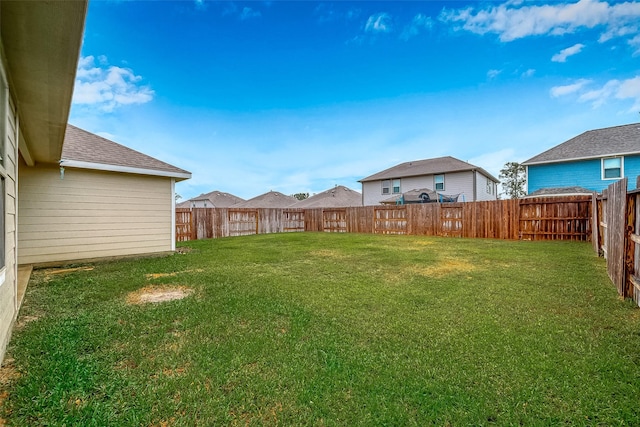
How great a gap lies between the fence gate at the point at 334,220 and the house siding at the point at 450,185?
21.7 ft

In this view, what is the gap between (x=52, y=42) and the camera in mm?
2188

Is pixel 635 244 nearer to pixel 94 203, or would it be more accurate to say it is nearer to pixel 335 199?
pixel 94 203

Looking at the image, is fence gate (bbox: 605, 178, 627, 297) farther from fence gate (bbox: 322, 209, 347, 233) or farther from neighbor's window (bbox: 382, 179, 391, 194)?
neighbor's window (bbox: 382, 179, 391, 194)

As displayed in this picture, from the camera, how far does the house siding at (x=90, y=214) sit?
20.9ft

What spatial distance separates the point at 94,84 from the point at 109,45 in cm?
138

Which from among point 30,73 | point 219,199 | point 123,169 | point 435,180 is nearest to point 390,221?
point 435,180

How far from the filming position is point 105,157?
286 inches

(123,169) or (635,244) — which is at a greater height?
(123,169)

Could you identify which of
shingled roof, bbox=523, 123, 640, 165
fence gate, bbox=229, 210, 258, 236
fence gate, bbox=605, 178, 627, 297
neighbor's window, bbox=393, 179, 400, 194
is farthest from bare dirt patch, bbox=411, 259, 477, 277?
neighbor's window, bbox=393, 179, 400, 194

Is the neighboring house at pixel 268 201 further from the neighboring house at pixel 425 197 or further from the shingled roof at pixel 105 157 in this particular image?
the shingled roof at pixel 105 157

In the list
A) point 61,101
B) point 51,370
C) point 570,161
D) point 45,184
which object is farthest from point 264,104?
point 570,161

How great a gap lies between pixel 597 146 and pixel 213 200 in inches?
1395

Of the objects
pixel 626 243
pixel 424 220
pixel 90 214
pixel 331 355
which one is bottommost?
pixel 331 355

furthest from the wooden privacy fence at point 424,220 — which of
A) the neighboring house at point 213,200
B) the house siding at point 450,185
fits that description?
the neighboring house at point 213,200
